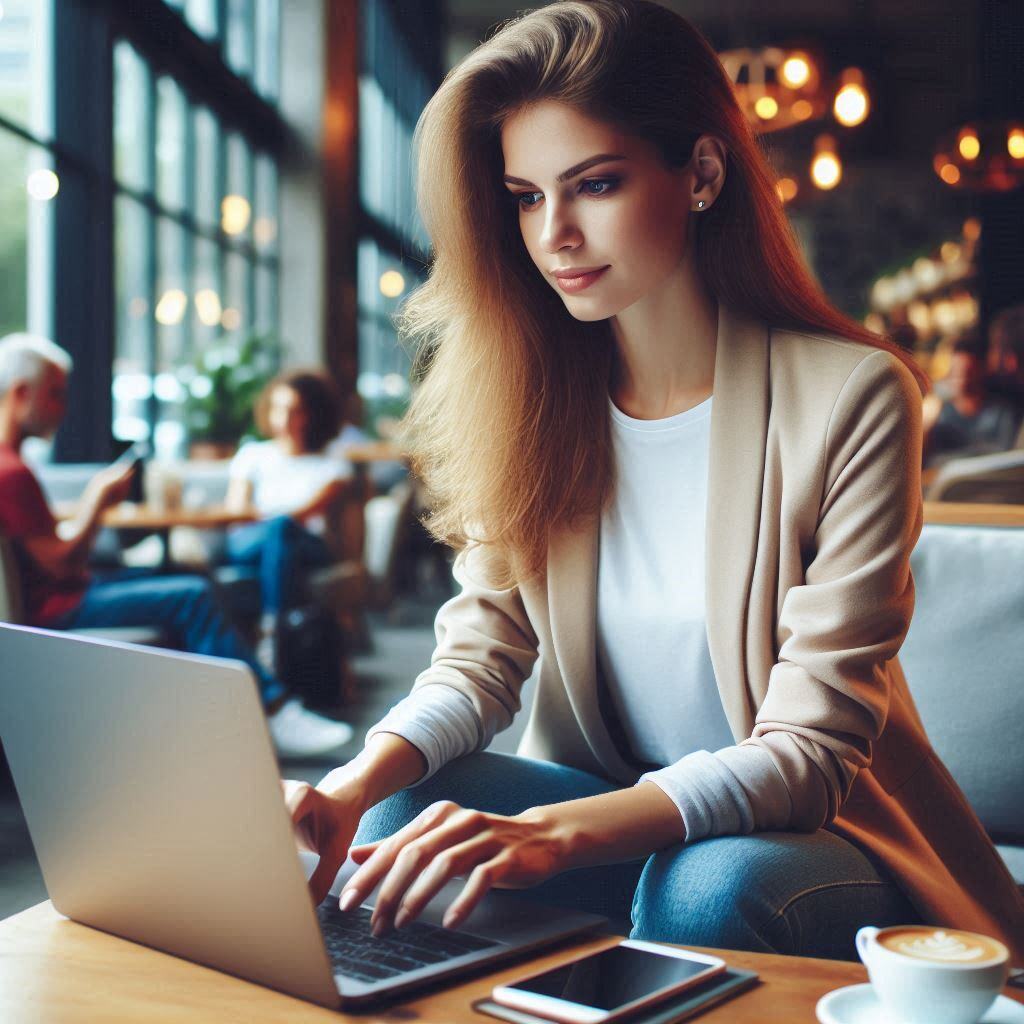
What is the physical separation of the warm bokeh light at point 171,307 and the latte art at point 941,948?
7.14m

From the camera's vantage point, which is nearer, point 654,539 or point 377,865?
point 377,865

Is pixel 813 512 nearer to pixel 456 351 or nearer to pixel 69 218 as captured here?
pixel 456 351

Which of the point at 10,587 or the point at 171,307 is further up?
the point at 171,307

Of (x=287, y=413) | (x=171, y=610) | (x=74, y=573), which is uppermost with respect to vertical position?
(x=287, y=413)

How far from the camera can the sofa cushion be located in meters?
1.56

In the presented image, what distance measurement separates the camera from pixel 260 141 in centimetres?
948

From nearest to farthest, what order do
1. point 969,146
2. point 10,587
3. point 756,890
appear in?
point 756,890 < point 10,587 < point 969,146

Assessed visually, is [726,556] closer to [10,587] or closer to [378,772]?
Result: [378,772]

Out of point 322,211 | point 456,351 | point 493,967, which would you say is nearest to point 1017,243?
point 322,211

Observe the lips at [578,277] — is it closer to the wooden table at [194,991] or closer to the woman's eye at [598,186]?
the woman's eye at [598,186]

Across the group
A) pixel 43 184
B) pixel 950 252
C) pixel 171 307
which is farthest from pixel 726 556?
pixel 950 252

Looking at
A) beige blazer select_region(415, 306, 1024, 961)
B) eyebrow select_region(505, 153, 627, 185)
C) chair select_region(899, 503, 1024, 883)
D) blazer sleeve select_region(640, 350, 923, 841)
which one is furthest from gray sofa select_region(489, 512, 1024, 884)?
eyebrow select_region(505, 153, 627, 185)

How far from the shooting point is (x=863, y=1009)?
78 centimetres

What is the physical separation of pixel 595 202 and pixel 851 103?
6.36 meters
